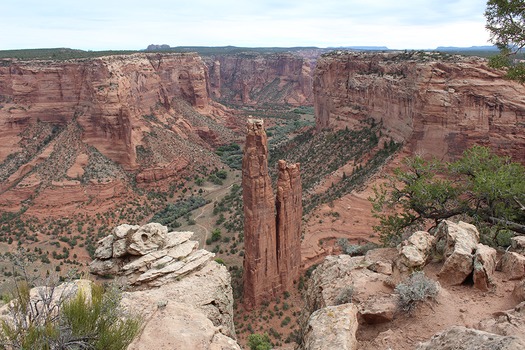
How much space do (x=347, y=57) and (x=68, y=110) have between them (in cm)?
3765

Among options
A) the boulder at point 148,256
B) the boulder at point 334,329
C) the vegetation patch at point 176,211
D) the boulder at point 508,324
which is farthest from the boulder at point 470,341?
the vegetation patch at point 176,211

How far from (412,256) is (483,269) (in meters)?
1.70

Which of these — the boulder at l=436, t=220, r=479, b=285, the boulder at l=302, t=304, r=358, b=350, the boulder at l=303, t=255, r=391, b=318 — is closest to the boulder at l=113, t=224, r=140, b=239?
the boulder at l=303, t=255, r=391, b=318

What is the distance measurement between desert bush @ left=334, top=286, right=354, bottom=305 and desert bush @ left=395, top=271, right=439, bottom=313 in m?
1.28

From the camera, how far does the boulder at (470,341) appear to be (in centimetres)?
509

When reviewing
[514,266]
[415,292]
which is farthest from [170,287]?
[514,266]

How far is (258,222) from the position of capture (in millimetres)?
25391

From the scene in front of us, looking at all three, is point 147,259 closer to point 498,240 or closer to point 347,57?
point 498,240

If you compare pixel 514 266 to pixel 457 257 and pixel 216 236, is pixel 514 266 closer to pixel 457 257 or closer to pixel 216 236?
pixel 457 257

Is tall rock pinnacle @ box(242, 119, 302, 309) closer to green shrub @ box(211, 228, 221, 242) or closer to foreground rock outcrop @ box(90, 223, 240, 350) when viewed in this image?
foreground rock outcrop @ box(90, 223, 240, 350)

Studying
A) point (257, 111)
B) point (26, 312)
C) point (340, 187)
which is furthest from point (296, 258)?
point (257, 111)

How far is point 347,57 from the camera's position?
52.3 m

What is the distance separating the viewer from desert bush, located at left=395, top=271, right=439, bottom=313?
8781mm

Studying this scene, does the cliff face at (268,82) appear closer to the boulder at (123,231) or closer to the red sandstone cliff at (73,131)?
the red sandstone cliff at (73,131)
